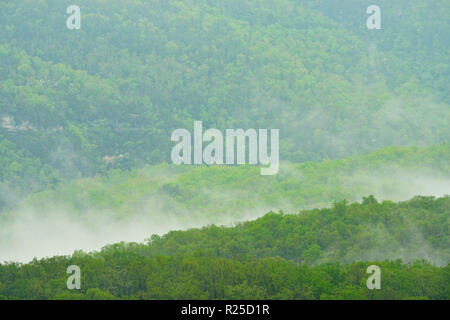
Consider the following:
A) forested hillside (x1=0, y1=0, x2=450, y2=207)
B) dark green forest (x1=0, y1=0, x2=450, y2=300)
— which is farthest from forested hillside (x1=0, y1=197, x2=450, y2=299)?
forested hillside (x1=0, y1=0, x2=450, y2=207)

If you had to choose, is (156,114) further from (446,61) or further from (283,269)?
(283,269)

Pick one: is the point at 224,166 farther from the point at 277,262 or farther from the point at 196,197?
the point at 277,262

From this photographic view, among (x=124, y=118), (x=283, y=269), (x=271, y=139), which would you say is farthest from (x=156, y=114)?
(x=283, y=269)

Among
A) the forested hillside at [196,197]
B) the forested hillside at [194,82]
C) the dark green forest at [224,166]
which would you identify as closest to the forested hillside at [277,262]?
the dark green forest at [224,166]

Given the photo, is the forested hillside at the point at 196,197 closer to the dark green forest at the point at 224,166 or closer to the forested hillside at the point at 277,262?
the dark green forest at the point at 224,166

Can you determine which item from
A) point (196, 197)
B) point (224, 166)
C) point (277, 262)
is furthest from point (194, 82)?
point (277, 262)
